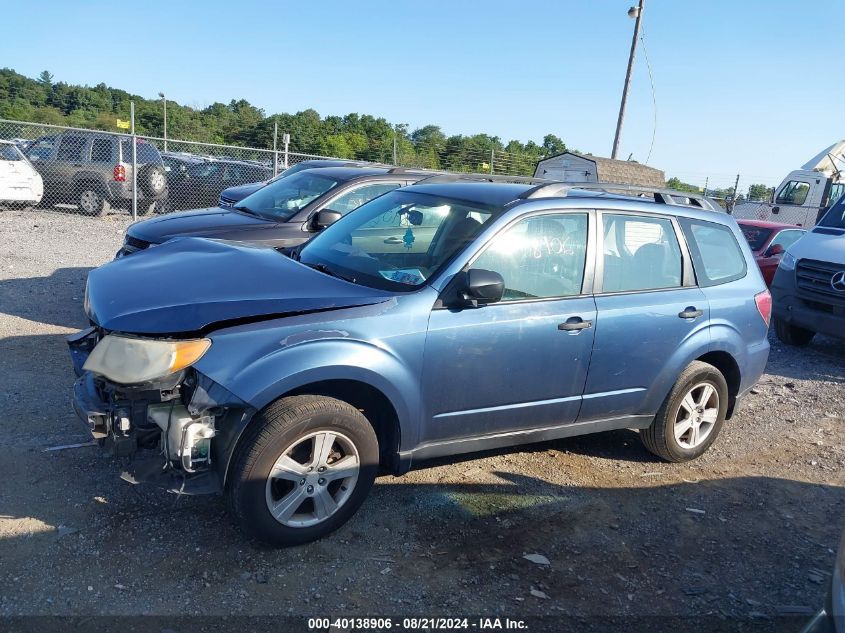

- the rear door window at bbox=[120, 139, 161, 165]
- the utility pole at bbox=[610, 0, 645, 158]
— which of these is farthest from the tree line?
the rear door window at bbox=[120, 139, 161, 165]

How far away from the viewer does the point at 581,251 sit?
434 cm

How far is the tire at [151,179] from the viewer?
14812 mm

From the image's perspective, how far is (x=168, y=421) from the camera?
3.21 m

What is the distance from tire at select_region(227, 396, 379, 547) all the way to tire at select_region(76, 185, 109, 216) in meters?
13.2

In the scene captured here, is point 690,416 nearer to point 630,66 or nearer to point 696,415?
point 696,415

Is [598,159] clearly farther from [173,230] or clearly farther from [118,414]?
[118,414]

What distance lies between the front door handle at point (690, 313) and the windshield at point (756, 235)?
7430 millimetres

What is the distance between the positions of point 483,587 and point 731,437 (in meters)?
3.31

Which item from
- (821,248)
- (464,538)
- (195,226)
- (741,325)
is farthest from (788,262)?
(195,226)

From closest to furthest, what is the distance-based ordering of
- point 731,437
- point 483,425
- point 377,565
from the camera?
point 377,565
point 483,425
point 731,437

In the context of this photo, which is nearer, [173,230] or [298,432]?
[298,432]

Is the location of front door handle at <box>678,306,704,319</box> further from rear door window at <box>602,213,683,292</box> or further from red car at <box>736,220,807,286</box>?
red car at <box>736,220,807,286</box>

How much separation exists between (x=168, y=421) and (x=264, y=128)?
31048 millimetres

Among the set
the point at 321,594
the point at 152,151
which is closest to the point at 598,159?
the point at 152,151
